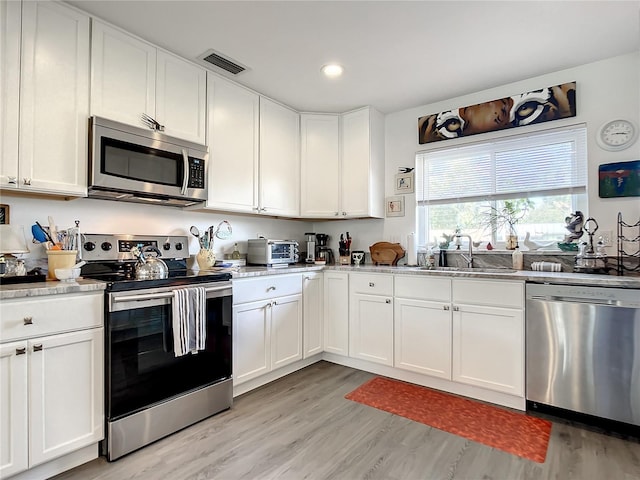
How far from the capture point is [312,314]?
10.5 ft

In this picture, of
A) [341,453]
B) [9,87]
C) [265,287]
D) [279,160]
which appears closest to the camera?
[9,87]

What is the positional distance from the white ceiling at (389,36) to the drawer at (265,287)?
65.5 inches

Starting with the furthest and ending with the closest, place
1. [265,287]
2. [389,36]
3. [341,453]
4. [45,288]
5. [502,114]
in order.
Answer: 1. [502,114]
2. [265,287]
3. [389,36]
4. [341,453]
5. [45,288]

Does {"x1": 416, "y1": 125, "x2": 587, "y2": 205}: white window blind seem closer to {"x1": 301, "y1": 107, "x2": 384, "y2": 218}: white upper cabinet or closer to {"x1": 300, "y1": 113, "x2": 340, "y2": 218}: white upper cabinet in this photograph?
{"x1": 301, "y1": 107, "x2": 384, "y2": 218}: white upper cabinet

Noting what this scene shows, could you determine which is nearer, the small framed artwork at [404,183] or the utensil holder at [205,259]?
the utensil holder at [205,259]

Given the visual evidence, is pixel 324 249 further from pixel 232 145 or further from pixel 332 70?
pixel 332 70

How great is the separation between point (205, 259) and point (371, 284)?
1407 mm

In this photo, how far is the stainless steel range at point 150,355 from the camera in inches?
71.2

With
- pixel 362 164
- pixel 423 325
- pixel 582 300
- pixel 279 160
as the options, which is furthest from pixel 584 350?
pixel 279 160

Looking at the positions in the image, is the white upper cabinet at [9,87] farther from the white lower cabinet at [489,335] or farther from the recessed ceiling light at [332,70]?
the white lower cabinet at [489,335]

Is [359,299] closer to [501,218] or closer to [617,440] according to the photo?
[501,218]

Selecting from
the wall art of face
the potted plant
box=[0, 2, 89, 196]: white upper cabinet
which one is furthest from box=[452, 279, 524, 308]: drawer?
box=[0, 2, 89, 196]: white upper cabinet

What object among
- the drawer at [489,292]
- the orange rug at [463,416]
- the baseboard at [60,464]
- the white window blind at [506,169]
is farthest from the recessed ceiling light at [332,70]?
the baseboard at [60,464]

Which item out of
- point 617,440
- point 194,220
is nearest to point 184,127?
point 194,220
